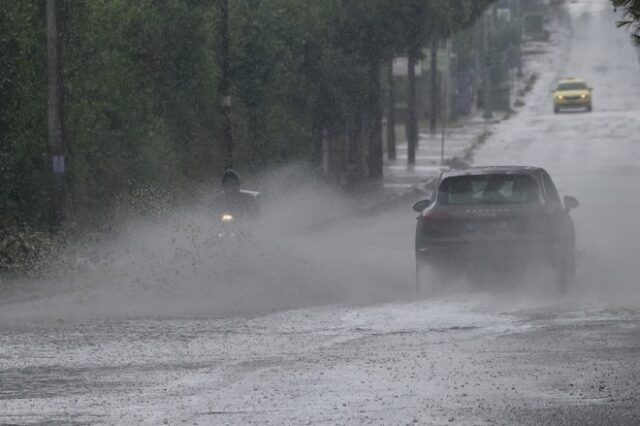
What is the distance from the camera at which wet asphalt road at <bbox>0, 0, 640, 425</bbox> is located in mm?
11516

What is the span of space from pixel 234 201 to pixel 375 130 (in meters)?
23.8

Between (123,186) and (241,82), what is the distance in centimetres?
897

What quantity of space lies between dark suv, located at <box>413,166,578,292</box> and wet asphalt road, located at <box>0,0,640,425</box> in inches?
14.0

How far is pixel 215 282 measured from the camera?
21.7 meters

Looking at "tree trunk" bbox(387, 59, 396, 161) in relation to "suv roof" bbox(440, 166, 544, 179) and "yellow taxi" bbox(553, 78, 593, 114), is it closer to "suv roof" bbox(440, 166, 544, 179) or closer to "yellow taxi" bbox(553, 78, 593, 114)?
"yellow taxi" bbox(553, 78, 593, 114)

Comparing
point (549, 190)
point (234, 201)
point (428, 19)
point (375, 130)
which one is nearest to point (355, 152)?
point (375, 130)

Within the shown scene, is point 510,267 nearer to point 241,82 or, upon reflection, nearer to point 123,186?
point 123,186

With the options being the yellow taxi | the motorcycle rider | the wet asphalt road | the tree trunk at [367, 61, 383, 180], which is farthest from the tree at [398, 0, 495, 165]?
the yellow taxi

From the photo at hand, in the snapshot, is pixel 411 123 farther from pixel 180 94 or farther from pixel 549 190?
pixel 549 190

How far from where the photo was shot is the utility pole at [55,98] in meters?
25.1

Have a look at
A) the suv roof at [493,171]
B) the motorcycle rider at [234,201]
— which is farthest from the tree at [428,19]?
the suv roof at [493,171]

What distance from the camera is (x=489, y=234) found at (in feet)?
65.3

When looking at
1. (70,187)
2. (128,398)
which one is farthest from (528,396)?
(70,187)

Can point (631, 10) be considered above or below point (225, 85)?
above
